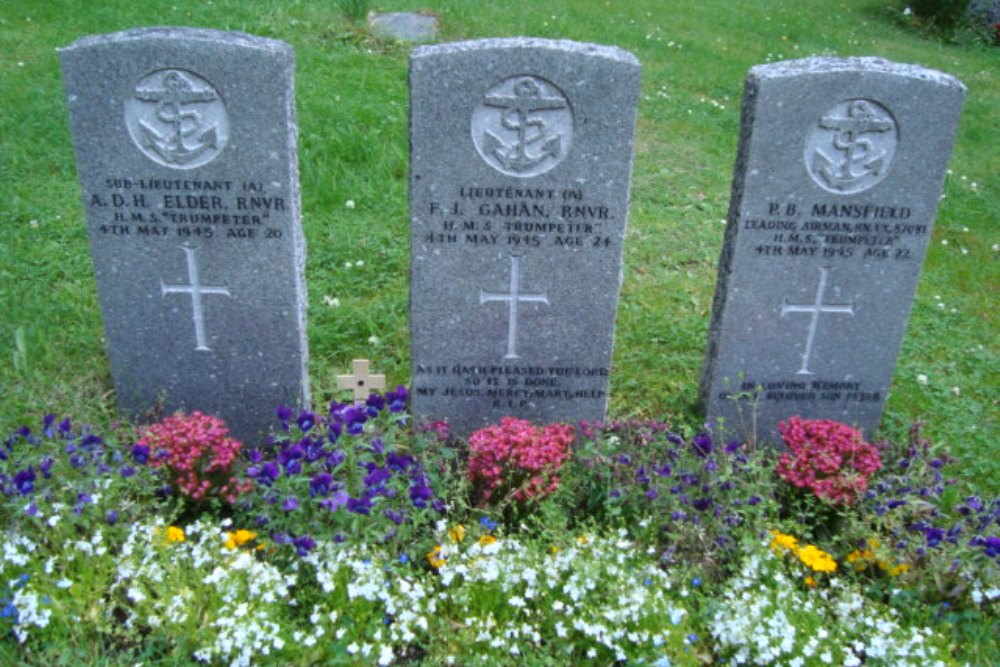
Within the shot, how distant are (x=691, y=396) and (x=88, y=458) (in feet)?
9.66

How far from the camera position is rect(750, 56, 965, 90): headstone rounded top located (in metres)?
3.61

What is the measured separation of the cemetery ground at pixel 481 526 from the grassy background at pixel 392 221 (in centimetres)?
2

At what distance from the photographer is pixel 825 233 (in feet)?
12.8

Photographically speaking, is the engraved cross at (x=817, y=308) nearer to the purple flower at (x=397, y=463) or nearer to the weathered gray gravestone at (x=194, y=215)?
the purple flower at (x=397, y=463)

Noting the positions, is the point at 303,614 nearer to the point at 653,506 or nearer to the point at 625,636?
the point at 625,636

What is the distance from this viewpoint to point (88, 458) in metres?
3.39

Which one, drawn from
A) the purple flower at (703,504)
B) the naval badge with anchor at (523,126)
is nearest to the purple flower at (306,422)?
the naval badge with anchor at (523,126)

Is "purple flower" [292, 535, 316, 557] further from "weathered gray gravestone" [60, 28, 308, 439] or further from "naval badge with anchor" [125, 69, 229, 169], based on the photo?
"naval badge with anchor" [125, 69, 229, 169]

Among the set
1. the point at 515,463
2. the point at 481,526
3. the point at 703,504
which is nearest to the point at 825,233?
the point at 703,504

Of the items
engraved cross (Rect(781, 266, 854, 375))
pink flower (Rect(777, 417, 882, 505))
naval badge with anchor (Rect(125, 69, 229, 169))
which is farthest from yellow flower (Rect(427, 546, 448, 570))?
engraved cross (Rect(781, 266, 854, 375))

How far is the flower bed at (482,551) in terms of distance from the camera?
283cm

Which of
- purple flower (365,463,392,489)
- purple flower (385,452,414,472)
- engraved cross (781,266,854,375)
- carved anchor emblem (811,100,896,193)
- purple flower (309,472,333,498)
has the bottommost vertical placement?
purple flower (385,452,414,472)

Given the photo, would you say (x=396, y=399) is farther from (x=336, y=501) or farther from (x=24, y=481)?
(x=24, y=481)

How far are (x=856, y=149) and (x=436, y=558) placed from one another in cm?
247
